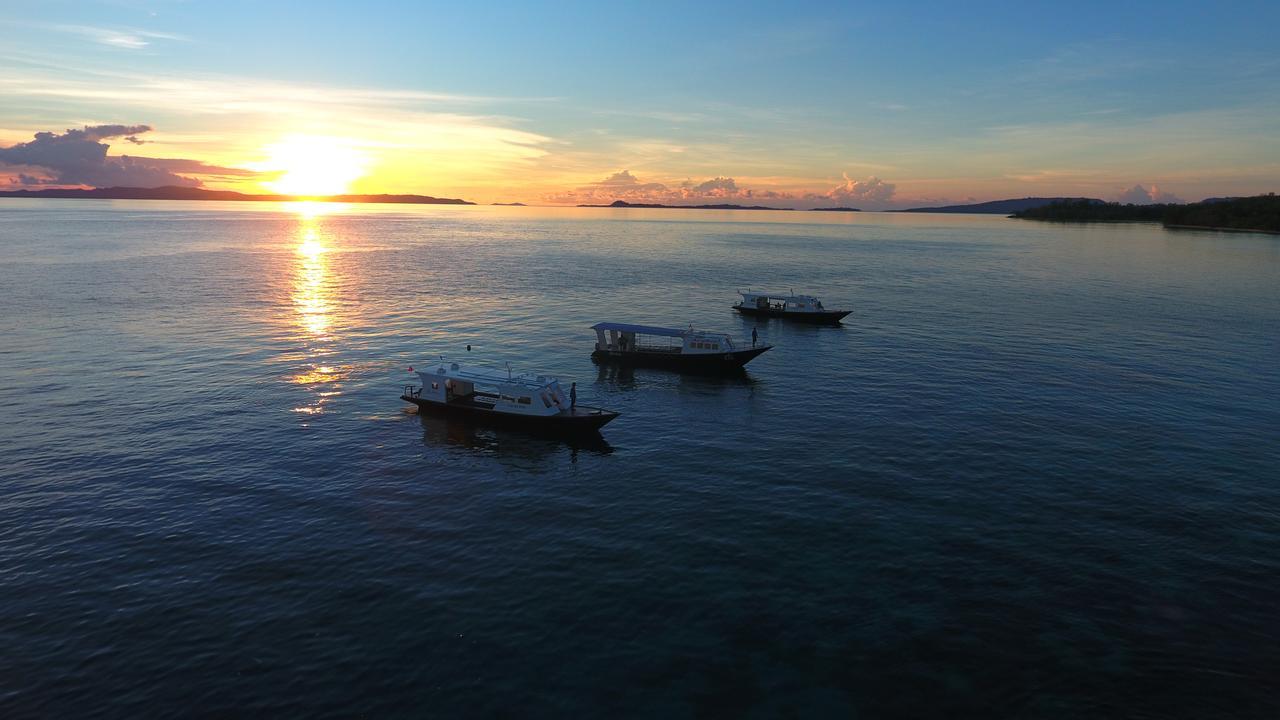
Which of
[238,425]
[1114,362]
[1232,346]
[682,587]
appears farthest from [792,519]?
[1232,346]

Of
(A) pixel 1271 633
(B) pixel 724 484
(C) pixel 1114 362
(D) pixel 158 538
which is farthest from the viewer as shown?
(C) pixel 1114 362

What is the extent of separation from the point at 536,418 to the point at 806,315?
2739 inches

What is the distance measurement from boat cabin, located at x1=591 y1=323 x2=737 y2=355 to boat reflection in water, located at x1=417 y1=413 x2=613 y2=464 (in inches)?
1061

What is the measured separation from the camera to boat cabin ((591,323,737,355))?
86.8 meters

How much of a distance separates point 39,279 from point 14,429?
112780mm

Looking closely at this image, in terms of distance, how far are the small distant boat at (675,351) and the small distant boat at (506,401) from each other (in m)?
23.3

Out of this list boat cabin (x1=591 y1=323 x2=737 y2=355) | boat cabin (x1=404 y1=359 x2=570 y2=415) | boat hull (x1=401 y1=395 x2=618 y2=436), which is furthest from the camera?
boat cabin (x1=591 y1=323 x2=737 y2=355)

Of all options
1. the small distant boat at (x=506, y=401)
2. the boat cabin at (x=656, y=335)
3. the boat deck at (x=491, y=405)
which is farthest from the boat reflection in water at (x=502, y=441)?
the boat cabin at (x=656, y=335)

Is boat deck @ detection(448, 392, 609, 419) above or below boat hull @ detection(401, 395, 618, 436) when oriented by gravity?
above

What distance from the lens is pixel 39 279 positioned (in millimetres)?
144125

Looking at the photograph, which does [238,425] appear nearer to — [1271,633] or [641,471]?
[641,471]

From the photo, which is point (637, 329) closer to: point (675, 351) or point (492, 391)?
point (675, 351)

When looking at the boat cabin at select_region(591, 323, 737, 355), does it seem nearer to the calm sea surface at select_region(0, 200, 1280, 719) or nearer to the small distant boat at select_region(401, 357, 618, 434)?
the calm sea surface at select_region(0, 200, 1280, 719)

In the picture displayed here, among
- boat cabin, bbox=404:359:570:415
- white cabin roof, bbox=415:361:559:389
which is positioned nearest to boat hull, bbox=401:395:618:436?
boat cabin, bbox=404:359:570:415
